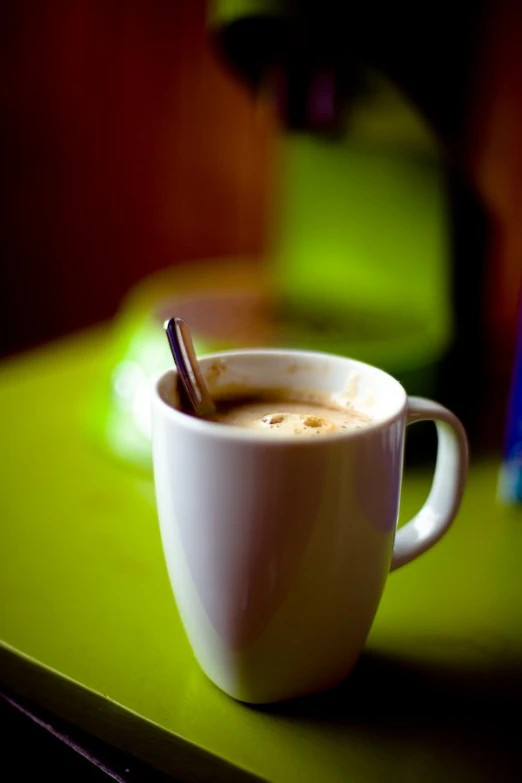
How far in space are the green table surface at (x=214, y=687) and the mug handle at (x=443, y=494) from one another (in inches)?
3.2

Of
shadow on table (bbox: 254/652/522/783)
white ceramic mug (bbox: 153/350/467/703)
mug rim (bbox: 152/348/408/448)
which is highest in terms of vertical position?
mug rim (bbox: 152/348/408/448)

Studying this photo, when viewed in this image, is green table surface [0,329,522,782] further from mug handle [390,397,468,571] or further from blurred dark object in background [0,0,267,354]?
blurred dark object in background [0,0,267,354]

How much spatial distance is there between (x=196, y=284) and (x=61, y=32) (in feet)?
2.96

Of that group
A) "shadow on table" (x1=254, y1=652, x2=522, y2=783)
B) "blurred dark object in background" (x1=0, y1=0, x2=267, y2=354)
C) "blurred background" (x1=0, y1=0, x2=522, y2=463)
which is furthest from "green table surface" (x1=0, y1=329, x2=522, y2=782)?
"blurred dark object in background" (x1=0, y1=0, x2=267, y2=354)

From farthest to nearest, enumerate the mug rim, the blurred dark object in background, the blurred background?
1. the blurred dark object in background
2. the blurred background
3. the mug rim

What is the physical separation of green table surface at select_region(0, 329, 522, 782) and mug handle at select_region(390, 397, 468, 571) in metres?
0.08

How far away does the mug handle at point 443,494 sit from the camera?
0.45 meters

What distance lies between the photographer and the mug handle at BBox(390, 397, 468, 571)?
449 mm

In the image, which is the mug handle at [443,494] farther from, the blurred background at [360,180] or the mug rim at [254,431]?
the blurred background at [360,180]

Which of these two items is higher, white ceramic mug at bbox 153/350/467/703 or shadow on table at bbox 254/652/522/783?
white ceramic mug at bbox 153/350/467/703

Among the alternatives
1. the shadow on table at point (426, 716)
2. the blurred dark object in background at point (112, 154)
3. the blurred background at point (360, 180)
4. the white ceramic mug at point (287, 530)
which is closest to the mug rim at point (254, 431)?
the white ceramic mug at point (287, 530)

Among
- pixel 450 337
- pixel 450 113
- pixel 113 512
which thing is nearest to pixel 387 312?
pixel 450 337

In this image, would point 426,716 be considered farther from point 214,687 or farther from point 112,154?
point 112,154

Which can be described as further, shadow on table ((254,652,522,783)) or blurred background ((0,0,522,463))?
blurred background ((0,0,522,463))
